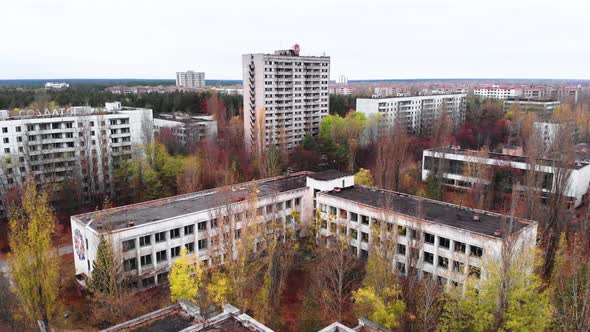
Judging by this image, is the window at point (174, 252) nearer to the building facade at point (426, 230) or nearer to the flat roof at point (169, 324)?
the flat roof at point (169, 324)

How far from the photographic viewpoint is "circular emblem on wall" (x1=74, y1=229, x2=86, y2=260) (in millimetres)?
29156

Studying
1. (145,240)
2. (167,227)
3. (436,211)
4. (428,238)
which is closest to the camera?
(145,240)

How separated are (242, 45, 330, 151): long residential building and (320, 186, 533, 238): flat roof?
1047 inches

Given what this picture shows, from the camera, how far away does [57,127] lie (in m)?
47.5

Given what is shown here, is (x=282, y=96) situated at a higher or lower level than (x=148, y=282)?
higher

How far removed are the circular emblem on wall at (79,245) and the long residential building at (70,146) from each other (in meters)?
15.8

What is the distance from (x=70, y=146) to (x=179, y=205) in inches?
917

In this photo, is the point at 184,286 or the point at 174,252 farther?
the point at 174,252

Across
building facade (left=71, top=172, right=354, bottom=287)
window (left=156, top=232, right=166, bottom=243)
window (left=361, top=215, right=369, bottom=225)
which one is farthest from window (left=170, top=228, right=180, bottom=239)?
window (left=361, top=215, right=369, bottom=225)

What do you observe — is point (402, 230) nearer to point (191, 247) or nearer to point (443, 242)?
point (443, 242)

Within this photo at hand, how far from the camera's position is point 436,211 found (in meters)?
31.6

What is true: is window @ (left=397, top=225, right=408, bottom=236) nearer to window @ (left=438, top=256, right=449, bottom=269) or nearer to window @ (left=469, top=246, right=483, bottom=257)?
window @ (left=438, top=256, right=449, bottom=269)

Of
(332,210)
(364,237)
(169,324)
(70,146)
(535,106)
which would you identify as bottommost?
(364,237)

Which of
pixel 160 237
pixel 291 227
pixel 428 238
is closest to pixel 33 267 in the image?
pixel 160 237
